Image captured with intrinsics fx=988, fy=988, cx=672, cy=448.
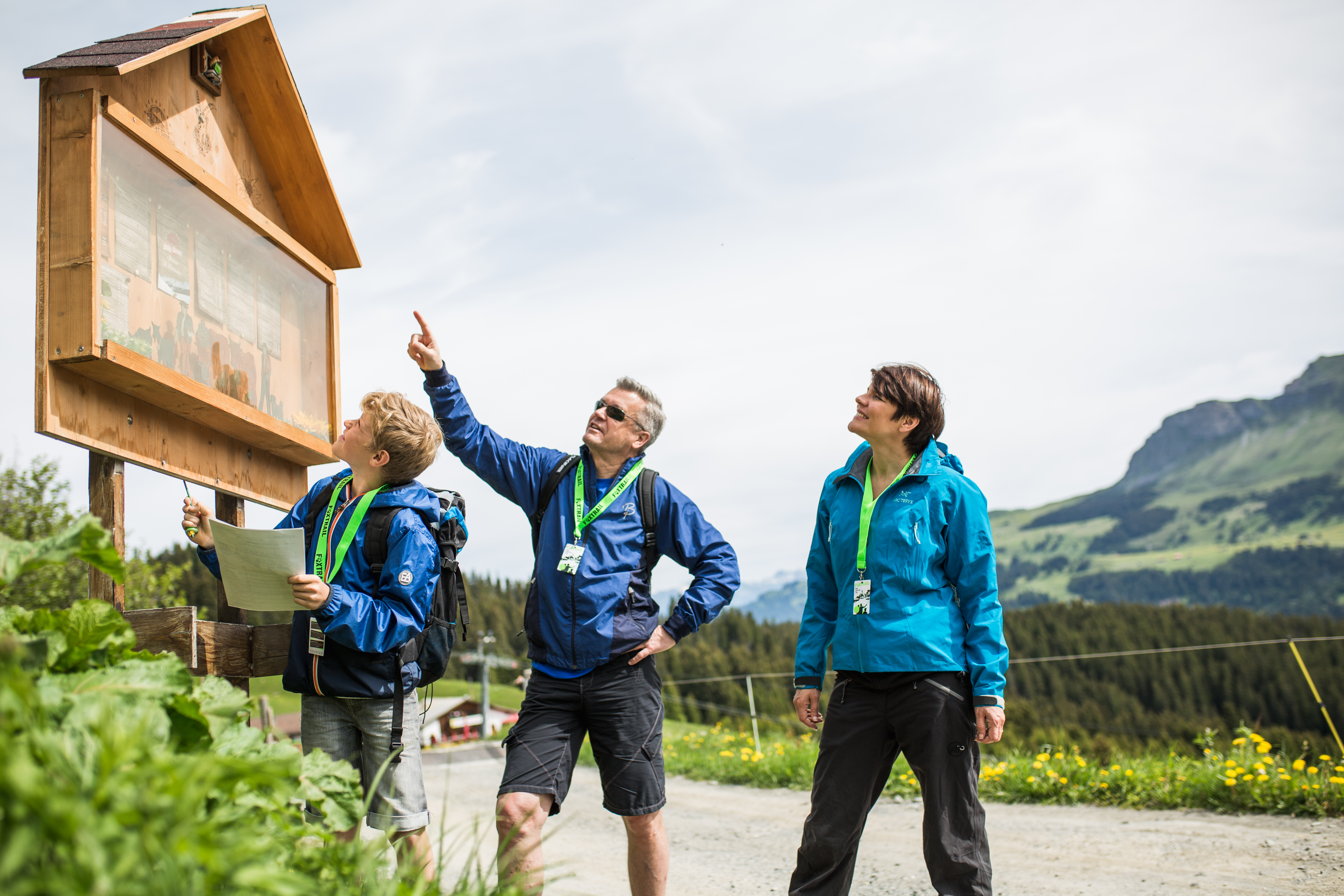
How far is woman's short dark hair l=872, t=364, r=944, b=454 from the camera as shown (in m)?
3.57

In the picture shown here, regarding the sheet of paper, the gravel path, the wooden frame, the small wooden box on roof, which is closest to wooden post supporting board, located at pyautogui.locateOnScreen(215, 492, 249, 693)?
the small wooden box on roof

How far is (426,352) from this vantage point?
3621 mm

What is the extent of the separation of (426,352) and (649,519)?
1050mm

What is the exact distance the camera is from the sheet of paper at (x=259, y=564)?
2.78 metres

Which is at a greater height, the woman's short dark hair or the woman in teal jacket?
the woman's short dark hair

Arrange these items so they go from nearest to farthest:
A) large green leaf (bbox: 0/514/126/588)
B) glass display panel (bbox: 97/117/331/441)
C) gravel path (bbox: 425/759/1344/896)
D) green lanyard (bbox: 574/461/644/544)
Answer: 1. large green leaf (bbox: 0/514/126/588)
2. glass display panel (bbox: 97/117/331/441)
3. green lanyard (bbox: 574/461/644/544)
4. gravel path (bbox: 425/759/1344/896)

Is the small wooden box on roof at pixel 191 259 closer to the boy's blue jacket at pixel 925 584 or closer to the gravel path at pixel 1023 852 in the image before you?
the gravel path at pixel 1023 852

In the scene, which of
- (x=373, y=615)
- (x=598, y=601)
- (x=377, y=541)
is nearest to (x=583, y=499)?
(x=598, y=601)

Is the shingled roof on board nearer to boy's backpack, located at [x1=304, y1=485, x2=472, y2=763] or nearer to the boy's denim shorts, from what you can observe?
boy's backpack, located at [x1=304, y1=485, x2=472, y2=763]

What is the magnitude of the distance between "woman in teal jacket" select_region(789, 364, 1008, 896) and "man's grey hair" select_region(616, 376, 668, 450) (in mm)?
852

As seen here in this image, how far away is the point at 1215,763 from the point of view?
698cm

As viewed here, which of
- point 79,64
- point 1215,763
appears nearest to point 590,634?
point 79,64

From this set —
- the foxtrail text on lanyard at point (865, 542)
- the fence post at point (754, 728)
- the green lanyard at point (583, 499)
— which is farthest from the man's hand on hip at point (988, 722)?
the fence post at point (754, 728)

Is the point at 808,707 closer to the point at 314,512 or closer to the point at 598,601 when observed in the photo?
the point at 598,601
